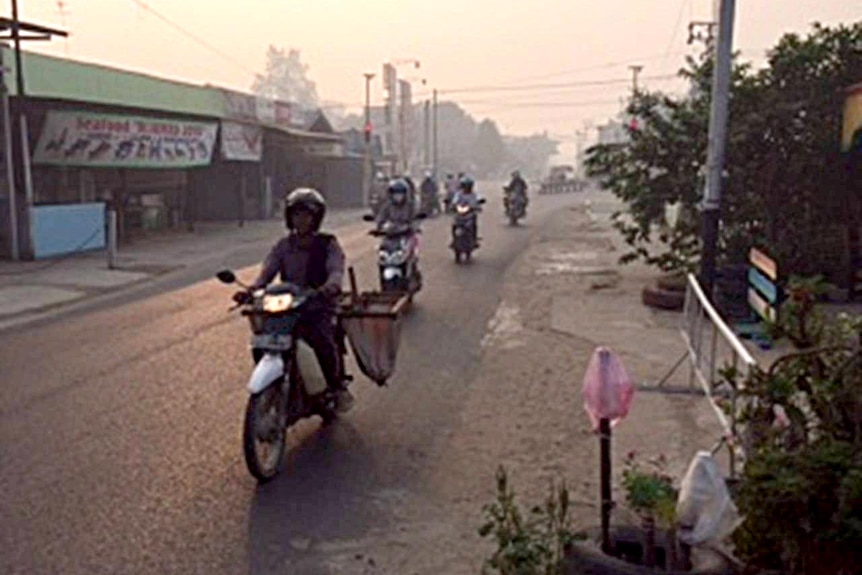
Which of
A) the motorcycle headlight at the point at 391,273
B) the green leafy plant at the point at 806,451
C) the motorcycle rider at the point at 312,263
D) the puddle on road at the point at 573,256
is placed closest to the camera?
the green leafy plant at the point at 806,451

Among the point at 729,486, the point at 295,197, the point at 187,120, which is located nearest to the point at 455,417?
the point at 295,197

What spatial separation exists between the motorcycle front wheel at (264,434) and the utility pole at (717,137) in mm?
6485

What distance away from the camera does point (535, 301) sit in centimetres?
1453

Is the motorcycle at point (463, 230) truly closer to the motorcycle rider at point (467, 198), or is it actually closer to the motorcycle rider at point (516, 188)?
the motorcycle rider at point (467, 198)

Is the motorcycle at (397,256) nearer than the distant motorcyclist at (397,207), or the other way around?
the motorcycle at (397,256)

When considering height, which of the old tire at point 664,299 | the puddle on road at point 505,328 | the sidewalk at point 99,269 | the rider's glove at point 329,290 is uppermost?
the rider's glove at point 329,290

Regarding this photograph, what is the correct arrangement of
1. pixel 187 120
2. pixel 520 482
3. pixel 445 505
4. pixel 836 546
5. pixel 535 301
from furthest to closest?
pixel 187 120 < pixel 535 301 < pixel 520 482 < pixel 445 505 < pixel 836 546

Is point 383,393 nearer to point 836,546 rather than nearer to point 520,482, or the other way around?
point 520,482

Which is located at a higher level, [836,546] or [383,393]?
[836,546]

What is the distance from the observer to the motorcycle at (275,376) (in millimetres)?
5977

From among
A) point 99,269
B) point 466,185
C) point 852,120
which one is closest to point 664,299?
point 852,120

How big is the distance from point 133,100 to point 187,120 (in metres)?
4.14

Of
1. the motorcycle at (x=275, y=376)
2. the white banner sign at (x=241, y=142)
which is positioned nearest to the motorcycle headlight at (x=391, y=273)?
the motorcycle at (x=275, y=376)

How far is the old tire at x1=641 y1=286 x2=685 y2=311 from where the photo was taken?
43.1ft
